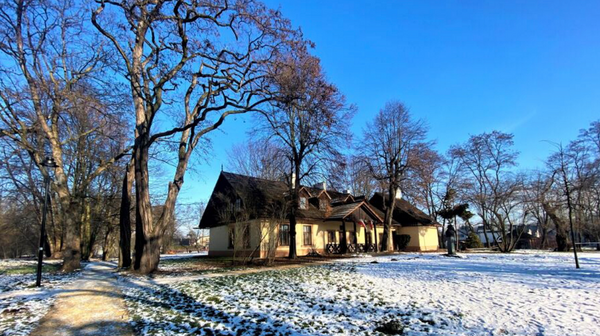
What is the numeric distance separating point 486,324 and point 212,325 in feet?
16.9

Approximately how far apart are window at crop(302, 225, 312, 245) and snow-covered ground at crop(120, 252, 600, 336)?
1516 centimetres

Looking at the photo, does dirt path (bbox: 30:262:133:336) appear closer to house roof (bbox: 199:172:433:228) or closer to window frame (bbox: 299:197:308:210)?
house roof (bbox: 199:172:433:228)

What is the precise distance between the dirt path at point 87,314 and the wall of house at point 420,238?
30.1 meters

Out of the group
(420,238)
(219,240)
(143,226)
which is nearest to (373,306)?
(143,226)

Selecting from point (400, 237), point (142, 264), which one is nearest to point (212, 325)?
point (142, 264)

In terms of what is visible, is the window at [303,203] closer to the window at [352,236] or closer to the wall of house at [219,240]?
the window at [352,236]

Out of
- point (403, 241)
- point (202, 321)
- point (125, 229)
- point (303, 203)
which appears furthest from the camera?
point (403, 241)

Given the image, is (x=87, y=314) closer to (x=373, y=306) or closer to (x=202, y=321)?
(x=202, y=321)

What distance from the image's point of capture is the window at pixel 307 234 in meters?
26.2

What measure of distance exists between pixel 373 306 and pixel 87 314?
6353 mm

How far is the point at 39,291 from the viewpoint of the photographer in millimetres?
9617

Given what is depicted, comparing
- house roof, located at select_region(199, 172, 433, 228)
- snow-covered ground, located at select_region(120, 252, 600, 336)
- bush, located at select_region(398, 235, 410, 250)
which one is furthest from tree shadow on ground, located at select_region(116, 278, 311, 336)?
bush, located at select_region(398, 235, 410, 250)

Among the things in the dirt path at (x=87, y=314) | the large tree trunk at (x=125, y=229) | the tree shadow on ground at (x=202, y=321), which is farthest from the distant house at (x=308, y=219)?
the tree shadow on ground at (x=202, y=321)

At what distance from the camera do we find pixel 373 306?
750 centimetres
